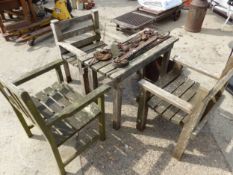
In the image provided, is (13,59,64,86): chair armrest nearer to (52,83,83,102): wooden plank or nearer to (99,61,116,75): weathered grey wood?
(52,83,83,102): wooden plank

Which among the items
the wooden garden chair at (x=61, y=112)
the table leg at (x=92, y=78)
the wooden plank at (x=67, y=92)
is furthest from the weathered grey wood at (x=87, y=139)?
the table leg at (x=92, y=78)

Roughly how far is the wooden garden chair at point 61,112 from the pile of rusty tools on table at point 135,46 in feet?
1.40

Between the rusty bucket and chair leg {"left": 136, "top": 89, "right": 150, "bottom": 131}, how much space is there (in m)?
3.44

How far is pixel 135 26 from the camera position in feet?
15.2

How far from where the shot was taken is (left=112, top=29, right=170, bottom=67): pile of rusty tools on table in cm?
225

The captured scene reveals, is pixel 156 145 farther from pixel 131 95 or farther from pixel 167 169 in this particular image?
pixel 131 95

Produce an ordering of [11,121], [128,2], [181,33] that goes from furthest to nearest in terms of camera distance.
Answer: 1. [128,2]
2. [181,33]
3. [11,121]

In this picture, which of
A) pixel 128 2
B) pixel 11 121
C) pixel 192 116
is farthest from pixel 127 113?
pixel 128 2

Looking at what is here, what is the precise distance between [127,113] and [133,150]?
63 centimetres

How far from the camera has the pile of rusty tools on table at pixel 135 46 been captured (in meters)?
2.25

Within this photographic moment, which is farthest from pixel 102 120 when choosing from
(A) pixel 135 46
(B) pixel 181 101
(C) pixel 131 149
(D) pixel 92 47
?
(D) pixel 92 47

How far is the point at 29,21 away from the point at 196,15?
13.7 ft

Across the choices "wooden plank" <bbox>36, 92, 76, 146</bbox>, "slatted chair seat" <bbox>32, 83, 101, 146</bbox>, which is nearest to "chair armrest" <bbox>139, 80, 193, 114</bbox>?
"slatted chair seat" <bbox>32, 83, 101, 146</bbox>

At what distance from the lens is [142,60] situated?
2330mm
